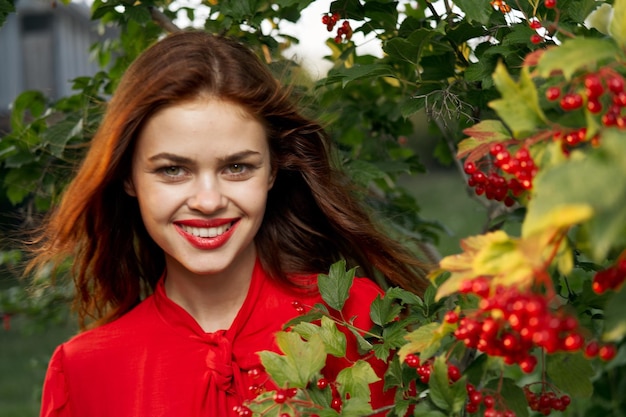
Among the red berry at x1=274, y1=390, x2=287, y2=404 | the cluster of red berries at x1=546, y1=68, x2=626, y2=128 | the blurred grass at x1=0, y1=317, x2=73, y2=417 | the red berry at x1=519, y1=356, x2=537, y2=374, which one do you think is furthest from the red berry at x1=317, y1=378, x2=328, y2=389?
the blurred grass at x1=0, y1=317, x2=73, y2=417

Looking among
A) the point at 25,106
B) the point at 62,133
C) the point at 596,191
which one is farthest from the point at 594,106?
the point at 25,106

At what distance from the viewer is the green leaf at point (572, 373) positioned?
1276 mm

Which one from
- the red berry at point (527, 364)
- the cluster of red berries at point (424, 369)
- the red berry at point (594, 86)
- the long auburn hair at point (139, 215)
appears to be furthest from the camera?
the long auburn hair at point (139, 215)

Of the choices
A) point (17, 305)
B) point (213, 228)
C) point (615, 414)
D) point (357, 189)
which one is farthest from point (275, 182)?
point (17, 305)

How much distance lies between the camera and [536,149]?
1.09 meters

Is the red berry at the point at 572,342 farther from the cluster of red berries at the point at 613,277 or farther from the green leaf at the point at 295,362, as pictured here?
the green leaf at the point at 295,362

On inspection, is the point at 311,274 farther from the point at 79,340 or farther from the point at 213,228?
the point at 79,340

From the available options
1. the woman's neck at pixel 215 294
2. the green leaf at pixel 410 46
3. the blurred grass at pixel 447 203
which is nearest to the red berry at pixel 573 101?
the green leaf at pixel 410 46

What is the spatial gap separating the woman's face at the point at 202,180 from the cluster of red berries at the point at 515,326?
87 centimetres

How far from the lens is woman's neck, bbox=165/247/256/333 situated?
212 cm

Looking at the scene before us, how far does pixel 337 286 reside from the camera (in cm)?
174

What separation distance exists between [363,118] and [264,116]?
0.69 m

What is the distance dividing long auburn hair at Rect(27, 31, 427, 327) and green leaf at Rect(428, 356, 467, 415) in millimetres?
851

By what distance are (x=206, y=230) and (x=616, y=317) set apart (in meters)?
1.16
